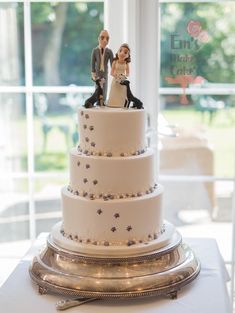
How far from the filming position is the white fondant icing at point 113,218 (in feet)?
4.83

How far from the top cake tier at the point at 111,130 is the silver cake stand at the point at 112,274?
0.29 metres

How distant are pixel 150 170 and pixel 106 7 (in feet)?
3.10

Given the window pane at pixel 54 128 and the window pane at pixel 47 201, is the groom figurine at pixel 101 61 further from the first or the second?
the window pane at pixel 47 201

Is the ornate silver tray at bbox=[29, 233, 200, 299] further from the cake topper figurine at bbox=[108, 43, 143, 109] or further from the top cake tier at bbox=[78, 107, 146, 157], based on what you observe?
the cake topper figurine at bbox=[108, 43, 143, 109]

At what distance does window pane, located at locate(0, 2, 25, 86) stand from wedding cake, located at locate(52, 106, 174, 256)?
2.81 ft

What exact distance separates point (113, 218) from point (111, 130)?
24cm

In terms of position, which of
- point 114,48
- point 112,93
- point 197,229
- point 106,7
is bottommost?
point 197,229

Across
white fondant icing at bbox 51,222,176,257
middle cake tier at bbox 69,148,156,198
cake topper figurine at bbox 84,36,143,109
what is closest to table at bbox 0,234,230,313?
white fondant icing at bbox 51,222,176,257

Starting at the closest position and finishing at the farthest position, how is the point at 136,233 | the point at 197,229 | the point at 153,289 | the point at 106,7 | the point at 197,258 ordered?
the point at 153,289, the point at 136,233, the point at 197,258, the point at 106,7, the point at 197,229

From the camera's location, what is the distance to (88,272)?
1420 millimetres

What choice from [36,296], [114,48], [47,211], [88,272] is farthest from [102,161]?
[47,211]

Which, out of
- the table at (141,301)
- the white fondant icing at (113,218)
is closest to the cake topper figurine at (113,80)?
the white fondant icing at (113,218)

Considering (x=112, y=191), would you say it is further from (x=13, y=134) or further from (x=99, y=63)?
(x=13, y=134)

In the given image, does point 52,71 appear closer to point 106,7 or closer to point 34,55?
point 34,55
